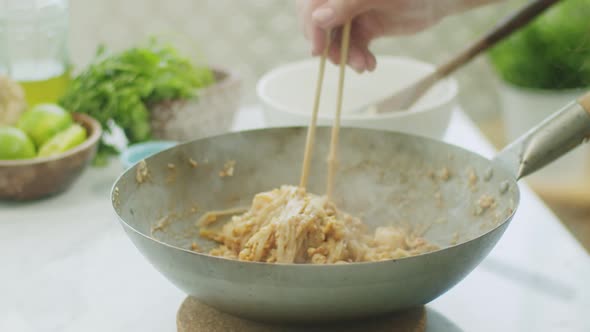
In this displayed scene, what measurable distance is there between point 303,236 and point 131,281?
38 cm

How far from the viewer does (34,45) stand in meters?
1.88

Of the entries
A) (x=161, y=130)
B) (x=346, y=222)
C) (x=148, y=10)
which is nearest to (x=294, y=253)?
(x=346, y=222)

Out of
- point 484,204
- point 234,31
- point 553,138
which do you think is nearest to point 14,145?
point 484,204

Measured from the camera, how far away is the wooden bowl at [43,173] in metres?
1.53

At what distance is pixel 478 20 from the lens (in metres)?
3.06

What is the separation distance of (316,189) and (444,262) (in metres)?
0.54

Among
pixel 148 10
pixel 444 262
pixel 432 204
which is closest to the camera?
pixel 444 262

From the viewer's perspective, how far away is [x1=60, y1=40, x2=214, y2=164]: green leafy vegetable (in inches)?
70.0

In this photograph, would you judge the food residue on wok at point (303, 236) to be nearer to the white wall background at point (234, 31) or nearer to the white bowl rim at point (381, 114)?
the white bowl rim at point (381, 114)

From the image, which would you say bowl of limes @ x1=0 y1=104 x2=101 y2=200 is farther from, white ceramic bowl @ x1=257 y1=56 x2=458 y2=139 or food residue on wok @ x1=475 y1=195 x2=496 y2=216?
food residue on wok @ x1=475 y1=195 x2=496 y2=216

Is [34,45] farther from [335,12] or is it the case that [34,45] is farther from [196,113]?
[335,12]

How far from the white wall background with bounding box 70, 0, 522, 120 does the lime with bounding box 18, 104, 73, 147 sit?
1247 millimetres

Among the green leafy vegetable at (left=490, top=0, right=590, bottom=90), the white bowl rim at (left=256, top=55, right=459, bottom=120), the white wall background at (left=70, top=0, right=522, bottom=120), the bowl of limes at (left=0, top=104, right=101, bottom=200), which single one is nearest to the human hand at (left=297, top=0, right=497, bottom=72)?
the white bowl rim at (left=256, top=55, right=459, bottom=120)

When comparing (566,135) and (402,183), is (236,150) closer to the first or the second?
(402,183)
